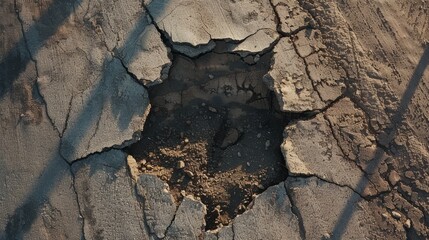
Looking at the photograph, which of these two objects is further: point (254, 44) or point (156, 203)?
point (254, 44)

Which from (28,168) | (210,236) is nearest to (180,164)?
(210,236)

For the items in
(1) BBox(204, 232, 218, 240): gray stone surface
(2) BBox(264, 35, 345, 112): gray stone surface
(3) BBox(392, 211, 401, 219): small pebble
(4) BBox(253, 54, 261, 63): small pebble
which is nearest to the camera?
(1) BBox(204, 232, 218, 240): gray stone surface

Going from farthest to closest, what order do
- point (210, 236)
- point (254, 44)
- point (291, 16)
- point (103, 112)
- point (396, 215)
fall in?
point (291, 16)
point (254, 44)
point (103, 112)
point (396, 215)
point (210, 236)

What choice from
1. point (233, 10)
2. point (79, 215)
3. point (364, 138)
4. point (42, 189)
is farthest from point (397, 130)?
point (42, 189)

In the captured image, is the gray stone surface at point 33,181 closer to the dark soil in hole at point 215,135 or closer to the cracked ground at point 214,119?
the cracked ground at point 214,119

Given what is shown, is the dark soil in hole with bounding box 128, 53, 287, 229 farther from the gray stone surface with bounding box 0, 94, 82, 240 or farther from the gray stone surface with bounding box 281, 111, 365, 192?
the gray stone surface with bounding box 0, 94, 82, 240

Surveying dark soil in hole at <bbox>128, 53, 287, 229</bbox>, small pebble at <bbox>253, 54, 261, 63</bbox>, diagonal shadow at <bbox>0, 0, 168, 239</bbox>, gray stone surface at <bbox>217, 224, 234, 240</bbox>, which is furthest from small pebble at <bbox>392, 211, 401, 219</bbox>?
diagonal shadow at <bbox>0, 0, 168, 239</bbox>

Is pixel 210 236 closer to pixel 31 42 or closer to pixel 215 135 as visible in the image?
pixel 215 135
